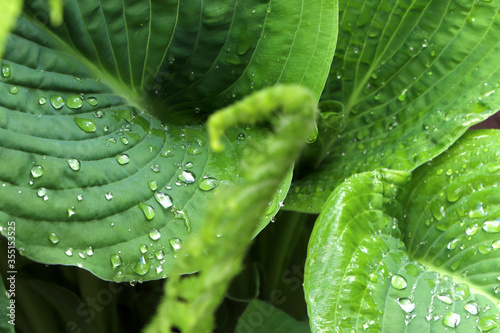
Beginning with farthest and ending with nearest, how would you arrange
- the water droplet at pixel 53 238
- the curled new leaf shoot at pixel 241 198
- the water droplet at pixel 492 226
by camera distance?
the water droplet at pixel 492 226
the water droplet at pixel 53 238
the curled new leaf shoot at pixel 241 198

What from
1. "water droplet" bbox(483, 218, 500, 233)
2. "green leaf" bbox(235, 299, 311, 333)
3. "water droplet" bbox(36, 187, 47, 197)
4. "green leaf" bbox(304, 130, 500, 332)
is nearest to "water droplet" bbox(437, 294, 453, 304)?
"green leaf" bbox(304, 130, 500, 332)

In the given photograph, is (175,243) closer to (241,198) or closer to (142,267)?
(142,267)

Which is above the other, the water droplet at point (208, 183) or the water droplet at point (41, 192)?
the water droplet at point (208, 183)

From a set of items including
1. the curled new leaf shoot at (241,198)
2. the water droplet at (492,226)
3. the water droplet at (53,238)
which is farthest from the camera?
the water droplet at (492,226)

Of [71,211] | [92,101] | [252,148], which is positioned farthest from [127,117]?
[252,148]

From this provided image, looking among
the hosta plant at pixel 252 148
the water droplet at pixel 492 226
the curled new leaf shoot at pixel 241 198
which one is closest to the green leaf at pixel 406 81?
the hosta plant at pixel 252 148

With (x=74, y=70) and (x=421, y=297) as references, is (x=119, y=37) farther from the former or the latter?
(x=421, y=297)

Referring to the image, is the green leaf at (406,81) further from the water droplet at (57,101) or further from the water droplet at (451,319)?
the water droplet at (57,101)

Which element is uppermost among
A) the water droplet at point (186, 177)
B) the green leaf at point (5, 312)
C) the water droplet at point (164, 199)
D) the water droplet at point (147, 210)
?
the water droplet at point (186, 177)
